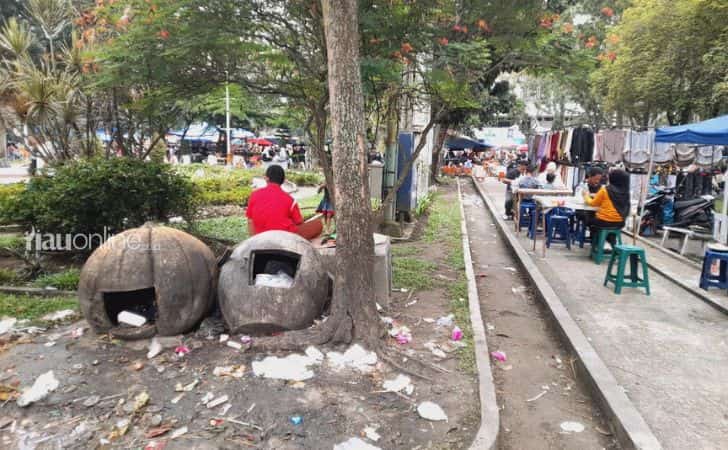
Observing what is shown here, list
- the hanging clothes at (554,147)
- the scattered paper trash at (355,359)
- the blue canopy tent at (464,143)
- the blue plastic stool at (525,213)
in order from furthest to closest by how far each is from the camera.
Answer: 1. the blue canopy tent at (464,143)
2. the hanging clothes at (554,147)
3. the blue plastic stool at (525,213)
4. the scattered paper trash at (355,359)

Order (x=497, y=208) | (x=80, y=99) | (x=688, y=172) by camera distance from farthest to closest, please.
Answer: (x=497, y=208)
(x=688, y=172)
(x=80, y=99)

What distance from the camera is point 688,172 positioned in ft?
43.8

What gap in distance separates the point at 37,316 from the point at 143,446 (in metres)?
3.25

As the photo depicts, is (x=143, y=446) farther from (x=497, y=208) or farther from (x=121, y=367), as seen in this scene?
(x=497, y=208)

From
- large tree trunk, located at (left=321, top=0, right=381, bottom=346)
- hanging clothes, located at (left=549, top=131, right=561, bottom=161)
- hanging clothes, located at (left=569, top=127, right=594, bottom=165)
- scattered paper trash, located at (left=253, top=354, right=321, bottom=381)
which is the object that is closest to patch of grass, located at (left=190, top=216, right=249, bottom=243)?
large tree trunk, located at (left=321, top=0, right=381, bottom=346)

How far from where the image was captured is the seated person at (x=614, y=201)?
8.80 meters

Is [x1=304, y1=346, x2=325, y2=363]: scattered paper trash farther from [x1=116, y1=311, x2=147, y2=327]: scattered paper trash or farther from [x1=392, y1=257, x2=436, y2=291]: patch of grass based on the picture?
[x1=392, y1=257, x2=436, y2=291]: patch of grass

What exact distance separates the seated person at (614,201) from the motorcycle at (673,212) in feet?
12.4

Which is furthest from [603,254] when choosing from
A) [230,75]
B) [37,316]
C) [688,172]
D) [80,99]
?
[80,99]

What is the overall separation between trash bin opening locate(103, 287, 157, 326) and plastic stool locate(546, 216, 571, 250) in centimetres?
846

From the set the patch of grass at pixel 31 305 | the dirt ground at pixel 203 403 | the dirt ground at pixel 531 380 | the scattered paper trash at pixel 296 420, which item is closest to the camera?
the dirt ground at pixel 203 403

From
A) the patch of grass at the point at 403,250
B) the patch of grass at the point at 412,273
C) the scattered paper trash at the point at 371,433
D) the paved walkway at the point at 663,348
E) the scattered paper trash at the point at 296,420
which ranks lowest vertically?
the paved walkway at the point at 663,348

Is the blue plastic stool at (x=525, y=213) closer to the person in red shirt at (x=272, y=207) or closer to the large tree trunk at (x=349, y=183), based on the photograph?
the person in red shirt at (x=272, y=207)

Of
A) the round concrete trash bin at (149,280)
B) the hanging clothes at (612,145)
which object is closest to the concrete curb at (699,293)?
the hanging clothes at (612,145)
